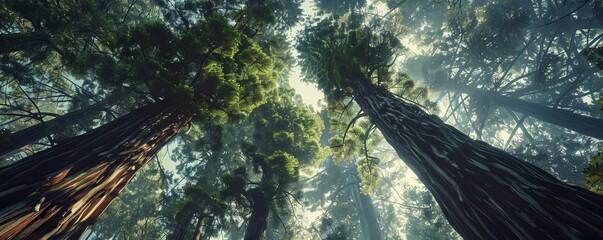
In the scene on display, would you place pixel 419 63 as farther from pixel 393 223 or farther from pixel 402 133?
pixel 402 133

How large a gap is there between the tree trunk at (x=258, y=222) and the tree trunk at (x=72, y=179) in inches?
132

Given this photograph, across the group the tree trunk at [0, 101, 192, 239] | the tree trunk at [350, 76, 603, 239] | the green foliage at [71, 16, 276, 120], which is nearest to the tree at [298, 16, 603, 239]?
the tree trunk at [350, 76, 603, 239]

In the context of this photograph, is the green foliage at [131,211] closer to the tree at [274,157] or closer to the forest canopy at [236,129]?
the forest canopy at [236,129]

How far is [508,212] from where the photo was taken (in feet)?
5.67

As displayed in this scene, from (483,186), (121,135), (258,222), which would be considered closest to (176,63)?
(121,135)

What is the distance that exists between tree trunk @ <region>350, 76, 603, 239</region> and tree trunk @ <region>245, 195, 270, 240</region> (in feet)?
12.5

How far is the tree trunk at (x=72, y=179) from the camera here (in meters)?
1.61

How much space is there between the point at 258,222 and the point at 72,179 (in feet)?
14.3

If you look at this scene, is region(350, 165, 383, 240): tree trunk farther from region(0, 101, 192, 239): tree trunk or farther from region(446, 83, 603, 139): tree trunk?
region(0, 101, 192, 239): tree trunk

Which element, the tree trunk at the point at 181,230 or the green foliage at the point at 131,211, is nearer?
the tree trunk at the point at 181,230

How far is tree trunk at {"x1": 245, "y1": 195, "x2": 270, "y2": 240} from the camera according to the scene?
5621 millimetres

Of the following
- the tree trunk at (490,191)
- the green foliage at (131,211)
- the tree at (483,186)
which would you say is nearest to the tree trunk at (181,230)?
the tree at (483,186)

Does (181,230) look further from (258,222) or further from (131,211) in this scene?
(131,211)

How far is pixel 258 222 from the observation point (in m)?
5.86
